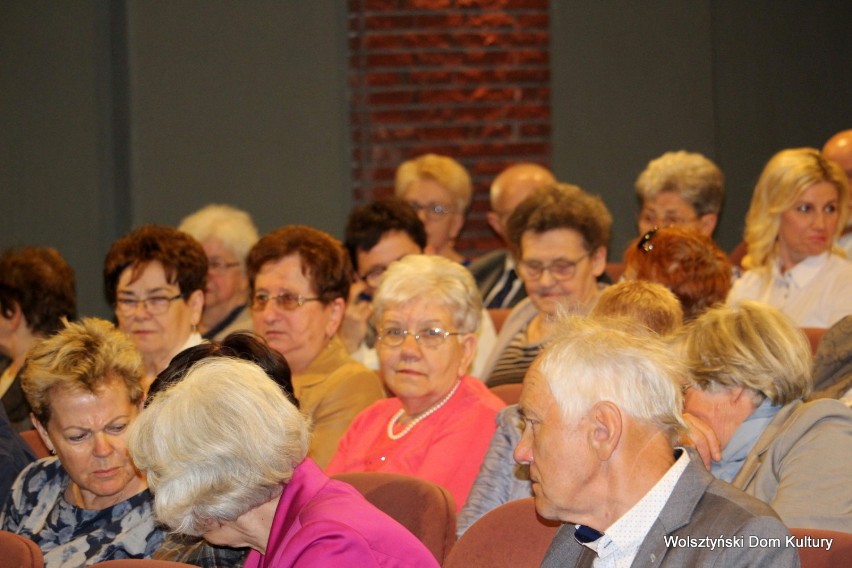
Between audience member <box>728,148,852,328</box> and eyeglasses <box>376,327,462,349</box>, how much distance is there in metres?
1.50

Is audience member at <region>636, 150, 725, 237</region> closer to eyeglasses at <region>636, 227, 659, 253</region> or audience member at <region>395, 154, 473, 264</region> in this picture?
audience member at <region>395, 154, 473, 264</region>

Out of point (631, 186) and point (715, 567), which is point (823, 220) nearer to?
point (631, 186)

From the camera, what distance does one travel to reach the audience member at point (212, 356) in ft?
7.68

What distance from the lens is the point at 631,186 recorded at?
5.84 metres

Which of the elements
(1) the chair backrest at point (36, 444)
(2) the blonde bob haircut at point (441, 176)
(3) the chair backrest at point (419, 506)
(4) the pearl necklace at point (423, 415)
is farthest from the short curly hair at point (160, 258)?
(2) the blonde bob haircut at point (441, 176)

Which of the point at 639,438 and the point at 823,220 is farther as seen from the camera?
the point at 823,220

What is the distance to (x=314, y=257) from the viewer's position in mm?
3705

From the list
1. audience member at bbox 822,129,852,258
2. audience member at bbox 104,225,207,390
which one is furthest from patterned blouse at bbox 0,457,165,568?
audience member at bbox 822,129,852,258

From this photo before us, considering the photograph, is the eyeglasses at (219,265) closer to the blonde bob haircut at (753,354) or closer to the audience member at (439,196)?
the audience member at (439,196)

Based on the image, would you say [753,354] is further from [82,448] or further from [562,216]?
[82,448]

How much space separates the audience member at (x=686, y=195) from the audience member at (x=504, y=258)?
518 mm

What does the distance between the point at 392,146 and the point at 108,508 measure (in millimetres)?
3499

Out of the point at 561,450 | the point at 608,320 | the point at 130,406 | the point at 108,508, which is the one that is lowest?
the point at 108,508

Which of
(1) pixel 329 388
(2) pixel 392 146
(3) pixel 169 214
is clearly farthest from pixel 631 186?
(1) pixel 329 388
